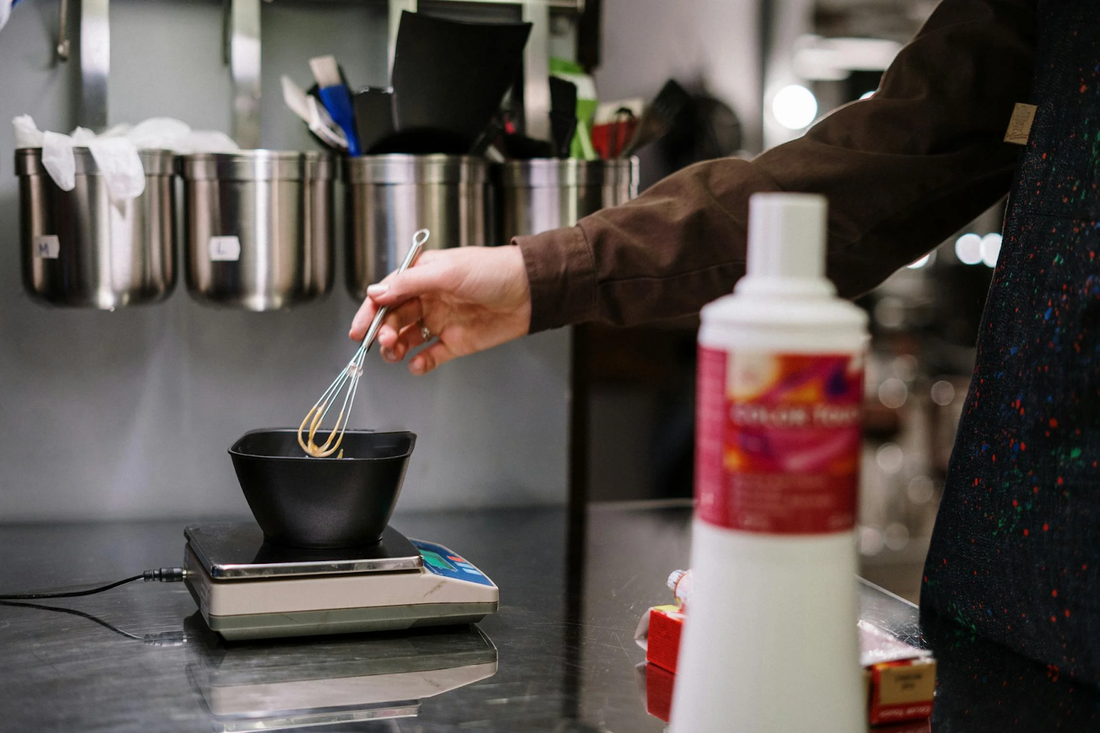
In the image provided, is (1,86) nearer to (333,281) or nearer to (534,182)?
(333,281)

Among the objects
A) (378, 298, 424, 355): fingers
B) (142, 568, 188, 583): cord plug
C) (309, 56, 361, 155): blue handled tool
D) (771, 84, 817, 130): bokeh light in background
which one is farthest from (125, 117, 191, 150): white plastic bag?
(771, 84, 817, 130): bokeh light in background

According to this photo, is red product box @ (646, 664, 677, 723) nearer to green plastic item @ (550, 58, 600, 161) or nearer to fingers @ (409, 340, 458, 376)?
fingers @ (409, 340, 458, 376)

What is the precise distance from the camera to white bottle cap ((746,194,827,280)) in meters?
0.53

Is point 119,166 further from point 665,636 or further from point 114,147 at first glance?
point 665,636

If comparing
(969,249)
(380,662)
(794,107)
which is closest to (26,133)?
(380,662)

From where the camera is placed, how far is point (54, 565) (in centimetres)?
112

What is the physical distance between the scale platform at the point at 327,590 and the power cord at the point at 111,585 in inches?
3.0

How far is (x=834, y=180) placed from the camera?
1.01 meters

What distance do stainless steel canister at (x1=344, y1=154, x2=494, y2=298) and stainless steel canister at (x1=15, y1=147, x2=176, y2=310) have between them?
0.21 meters

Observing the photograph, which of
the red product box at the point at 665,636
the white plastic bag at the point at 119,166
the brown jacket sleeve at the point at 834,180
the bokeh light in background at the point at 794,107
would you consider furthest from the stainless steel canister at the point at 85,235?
the bokeh light in background at the point at 794,107

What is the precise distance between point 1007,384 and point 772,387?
17.6 inches

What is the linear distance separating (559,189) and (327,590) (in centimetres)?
56

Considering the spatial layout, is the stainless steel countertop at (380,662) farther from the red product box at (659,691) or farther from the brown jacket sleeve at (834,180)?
the brown jacket sleeve at (834,180)

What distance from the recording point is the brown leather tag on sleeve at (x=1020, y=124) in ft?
3.09
